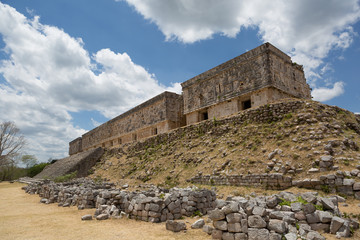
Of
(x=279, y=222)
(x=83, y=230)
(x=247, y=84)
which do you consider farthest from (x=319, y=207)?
(x=247, y=84)

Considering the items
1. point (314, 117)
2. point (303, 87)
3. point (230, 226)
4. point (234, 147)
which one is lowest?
point (230, 226)

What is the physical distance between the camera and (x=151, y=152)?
58.0ft

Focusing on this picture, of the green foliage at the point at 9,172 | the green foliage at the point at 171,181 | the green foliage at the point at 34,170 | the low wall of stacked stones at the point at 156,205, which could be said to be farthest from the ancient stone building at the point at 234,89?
the green foliage at the point at 34,170

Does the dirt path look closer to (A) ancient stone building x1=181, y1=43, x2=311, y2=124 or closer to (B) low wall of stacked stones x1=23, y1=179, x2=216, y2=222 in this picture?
(B) low wall of stacked stones x1=23, y1=179, x2=216, y2=222

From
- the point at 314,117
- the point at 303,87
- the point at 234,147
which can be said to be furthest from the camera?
the point at 303,87

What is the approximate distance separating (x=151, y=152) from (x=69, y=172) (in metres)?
9.65

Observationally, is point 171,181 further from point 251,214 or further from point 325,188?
A: point 251,214

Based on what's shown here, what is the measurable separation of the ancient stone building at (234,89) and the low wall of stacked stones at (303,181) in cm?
595

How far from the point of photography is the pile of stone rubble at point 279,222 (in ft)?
13.8

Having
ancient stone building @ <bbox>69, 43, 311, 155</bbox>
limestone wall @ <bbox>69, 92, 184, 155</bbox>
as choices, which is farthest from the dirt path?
limestone wall @ <bbox>69, 92, 184, 155</bbox>

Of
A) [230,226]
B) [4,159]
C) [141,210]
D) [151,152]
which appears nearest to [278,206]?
[230,226]

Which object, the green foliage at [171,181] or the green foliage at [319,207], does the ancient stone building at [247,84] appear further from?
the green foliage at [319,207]

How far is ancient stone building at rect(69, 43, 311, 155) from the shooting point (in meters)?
13.8

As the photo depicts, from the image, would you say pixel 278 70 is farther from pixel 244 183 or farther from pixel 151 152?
pixel 151 152
